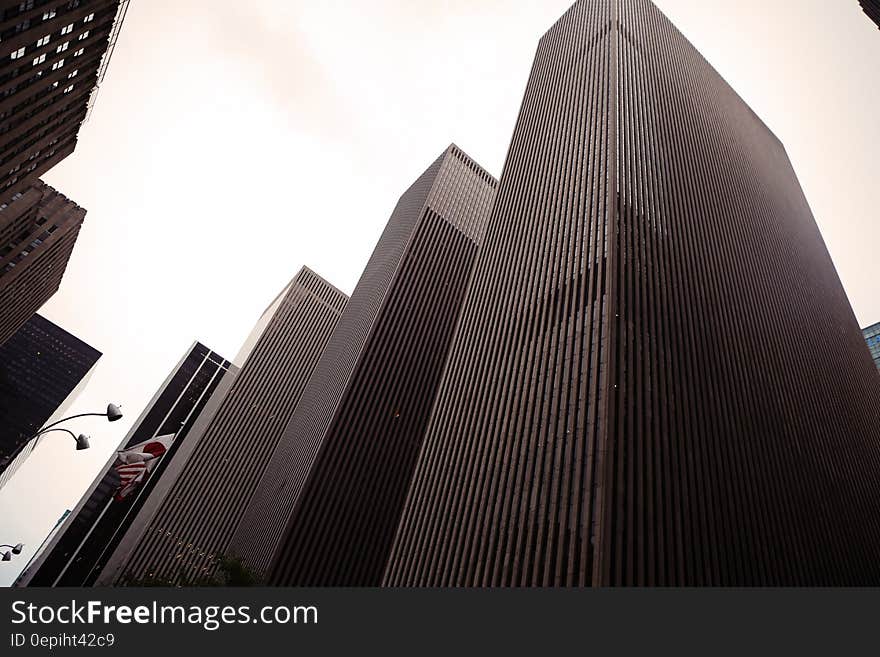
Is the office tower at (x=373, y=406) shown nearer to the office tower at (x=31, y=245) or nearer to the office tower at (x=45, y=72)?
the office tower at (x=45, y=72)

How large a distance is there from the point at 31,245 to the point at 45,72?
60127 millimetres

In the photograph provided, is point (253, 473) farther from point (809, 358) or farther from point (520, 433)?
point (809, 358)

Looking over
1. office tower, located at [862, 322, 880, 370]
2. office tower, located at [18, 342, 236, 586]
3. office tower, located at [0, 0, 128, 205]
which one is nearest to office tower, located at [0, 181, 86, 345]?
office tower, located at [0, 0, 128, 205]

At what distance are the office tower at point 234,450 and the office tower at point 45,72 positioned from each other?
88754 millimetres

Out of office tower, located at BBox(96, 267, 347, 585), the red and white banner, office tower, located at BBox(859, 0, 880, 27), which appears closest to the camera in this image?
the red and white banner

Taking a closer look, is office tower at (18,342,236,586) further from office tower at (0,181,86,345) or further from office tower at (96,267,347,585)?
office tower at (0,181,86,345)

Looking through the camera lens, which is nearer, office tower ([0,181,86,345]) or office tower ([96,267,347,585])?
office tower ([0,181,86,345])

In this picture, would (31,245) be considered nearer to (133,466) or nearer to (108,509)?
(133,466)

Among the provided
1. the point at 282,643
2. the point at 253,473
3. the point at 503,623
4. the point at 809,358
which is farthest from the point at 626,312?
the point at 253,473

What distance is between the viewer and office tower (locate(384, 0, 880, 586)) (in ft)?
129

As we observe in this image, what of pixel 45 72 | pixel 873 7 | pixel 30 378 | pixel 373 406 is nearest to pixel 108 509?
pixel 30 378

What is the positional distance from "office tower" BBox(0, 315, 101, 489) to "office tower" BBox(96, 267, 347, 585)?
81871 mm

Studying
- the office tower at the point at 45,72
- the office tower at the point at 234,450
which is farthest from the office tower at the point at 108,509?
the office tower at the point at 45,72

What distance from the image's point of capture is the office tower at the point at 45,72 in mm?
33906
